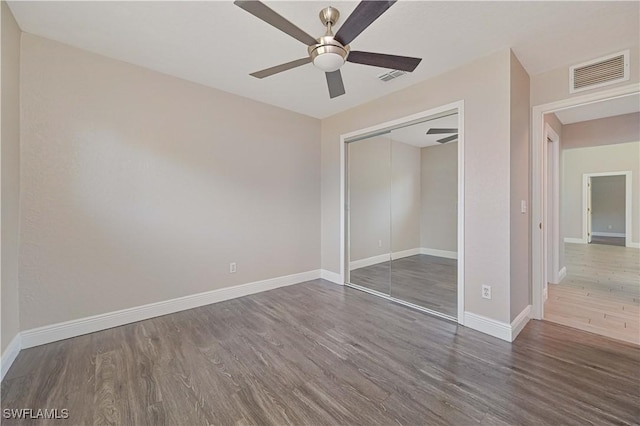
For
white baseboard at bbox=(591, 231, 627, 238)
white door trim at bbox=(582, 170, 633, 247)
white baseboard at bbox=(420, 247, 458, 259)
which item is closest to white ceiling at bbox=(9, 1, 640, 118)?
white baseboard at bbox=(420, 247, 458, 259)

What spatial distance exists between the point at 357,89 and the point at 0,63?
10.0 feet

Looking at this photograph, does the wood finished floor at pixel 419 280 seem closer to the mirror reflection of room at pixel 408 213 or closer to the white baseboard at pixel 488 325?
the mirror reflection of room at pixel 408 213

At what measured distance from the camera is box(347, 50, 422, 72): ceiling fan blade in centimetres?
186

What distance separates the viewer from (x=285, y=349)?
7.16 feet

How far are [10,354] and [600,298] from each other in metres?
6.02

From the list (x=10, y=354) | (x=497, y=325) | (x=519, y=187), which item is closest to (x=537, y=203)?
(x=519, y=187)

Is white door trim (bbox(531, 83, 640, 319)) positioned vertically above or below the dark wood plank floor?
above

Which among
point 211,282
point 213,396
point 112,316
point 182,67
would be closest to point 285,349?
point 213,396

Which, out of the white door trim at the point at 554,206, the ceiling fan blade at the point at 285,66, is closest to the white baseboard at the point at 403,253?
the white door trim at the point at 554,206

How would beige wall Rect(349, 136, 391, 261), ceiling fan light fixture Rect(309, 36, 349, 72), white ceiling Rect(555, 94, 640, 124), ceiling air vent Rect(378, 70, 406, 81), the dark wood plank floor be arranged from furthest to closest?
beige wall Rect(349, 136, 391, 261) < white ceiling Rect(555, 94, 640, 124) < ceiling air vent Rect(378, 70, 406, 81) < ceiling fan light fixture Rect(309, 36, 349, 72) < the dark wood plank floor

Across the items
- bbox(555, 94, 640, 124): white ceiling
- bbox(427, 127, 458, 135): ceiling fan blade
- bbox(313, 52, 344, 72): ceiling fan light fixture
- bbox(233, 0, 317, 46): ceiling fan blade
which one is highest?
bbox(555, 94, 640, 124): white ceiling

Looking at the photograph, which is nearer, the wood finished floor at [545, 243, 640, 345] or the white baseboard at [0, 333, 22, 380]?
the white baseboard at [0, 333, 22, 380]

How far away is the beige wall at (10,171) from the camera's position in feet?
6.07

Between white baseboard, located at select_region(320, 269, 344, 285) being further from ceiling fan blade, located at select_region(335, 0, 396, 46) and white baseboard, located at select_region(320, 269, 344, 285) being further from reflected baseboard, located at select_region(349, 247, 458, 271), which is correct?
ceiling fan blade, located at select_region(335, 0, 396, 46)
